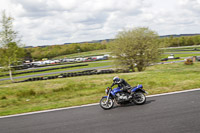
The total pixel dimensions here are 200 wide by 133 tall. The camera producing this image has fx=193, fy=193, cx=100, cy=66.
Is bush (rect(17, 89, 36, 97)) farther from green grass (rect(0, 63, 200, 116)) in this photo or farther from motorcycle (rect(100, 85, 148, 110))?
motorcycle (rect(100, 85, 148, 110))

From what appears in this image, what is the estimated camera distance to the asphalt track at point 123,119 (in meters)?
6.36

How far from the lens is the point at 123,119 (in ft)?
24.0

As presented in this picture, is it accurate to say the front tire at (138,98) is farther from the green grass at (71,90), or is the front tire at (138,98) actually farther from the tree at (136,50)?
the tree at (136,50)

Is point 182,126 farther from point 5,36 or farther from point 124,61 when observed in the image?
point 5,36

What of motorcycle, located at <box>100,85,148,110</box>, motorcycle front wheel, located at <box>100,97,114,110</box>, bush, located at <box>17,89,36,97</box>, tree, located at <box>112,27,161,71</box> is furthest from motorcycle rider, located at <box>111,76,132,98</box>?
tree, located at <box>112,27,161,71</box>

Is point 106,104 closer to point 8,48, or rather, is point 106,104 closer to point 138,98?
point 138,98

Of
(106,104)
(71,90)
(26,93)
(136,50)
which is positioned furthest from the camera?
(136,50)

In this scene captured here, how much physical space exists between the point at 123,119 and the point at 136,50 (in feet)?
Result: 75.7

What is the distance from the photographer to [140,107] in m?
8.60

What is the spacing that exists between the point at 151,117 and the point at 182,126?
1261 mm

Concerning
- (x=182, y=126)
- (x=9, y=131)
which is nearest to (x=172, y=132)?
(x=182, y=126)

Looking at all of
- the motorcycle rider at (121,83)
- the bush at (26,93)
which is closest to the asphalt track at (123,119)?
the motorcycle rider at (121,83)

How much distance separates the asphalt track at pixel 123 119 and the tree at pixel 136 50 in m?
20.2

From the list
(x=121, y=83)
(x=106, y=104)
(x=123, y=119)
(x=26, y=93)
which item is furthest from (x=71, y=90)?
(x=123, y=119)
